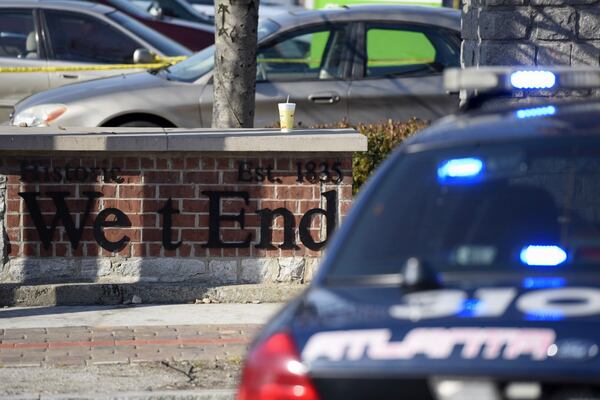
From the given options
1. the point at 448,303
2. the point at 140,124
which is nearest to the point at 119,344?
the point at 140,124

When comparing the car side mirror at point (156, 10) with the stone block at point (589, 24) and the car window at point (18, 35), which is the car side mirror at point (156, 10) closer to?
the car window at point (18, 35)

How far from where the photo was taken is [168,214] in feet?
27.9

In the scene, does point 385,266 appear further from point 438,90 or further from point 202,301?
point 438,90

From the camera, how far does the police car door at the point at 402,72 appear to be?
11.2 meters

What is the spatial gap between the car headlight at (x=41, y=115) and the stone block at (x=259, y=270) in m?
3.14

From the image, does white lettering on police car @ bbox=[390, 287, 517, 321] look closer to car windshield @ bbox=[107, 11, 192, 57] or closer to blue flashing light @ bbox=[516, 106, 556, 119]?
blue flashing light @ bbox=[516, 106, 556, 119]

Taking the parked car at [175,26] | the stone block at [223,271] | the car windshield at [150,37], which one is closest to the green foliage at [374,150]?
the stone block at [223,271]

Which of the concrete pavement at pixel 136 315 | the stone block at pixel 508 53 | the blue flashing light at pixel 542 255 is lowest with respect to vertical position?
the concrete pavement at pixel 136 315

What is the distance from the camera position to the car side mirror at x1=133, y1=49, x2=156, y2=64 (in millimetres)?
12977

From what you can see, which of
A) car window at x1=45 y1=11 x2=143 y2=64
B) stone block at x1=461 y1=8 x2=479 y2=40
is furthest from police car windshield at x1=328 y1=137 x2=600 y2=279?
car window at x1=45 y1=11 x2=143 y2=64

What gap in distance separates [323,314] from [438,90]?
317 inches

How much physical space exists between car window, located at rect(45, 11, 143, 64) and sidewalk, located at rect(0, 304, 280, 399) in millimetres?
6268

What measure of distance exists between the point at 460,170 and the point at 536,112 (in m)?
0.48

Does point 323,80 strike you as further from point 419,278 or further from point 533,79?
point 419,278
